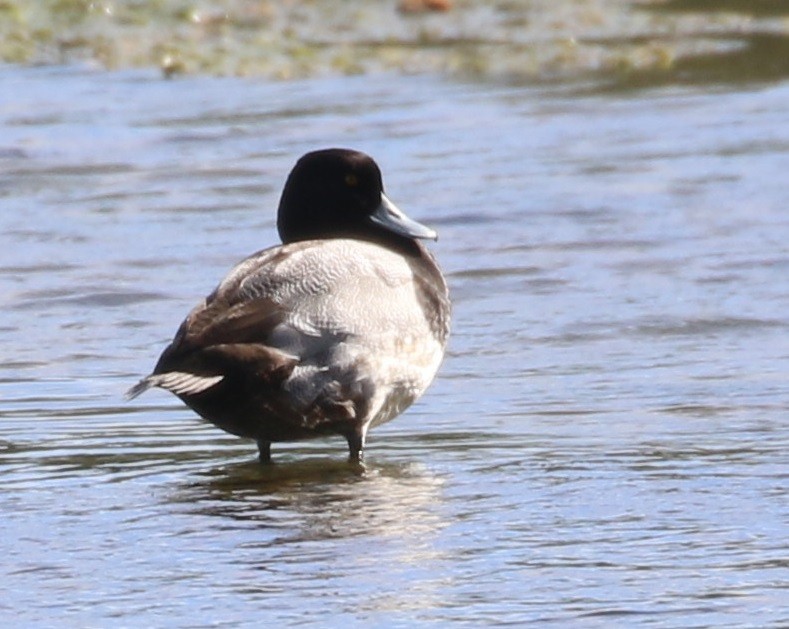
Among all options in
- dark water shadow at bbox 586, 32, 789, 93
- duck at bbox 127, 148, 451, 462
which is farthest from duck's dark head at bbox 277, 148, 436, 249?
dark water shadow at bbox 586, 32, 789, 93

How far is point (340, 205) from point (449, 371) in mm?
857

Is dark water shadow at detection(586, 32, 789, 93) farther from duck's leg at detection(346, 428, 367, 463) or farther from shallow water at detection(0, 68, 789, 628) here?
duck's leg at detection(346, 428, 367, 463)

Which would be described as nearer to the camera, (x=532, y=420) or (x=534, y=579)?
(x=534, y=579)

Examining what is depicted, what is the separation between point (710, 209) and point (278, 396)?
5317mm

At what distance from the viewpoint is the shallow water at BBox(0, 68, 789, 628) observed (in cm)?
564

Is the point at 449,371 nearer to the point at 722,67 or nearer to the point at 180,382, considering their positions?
the point at 180,382

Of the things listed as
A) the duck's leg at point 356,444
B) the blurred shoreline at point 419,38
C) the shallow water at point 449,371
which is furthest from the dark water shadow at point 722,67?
the duck's leg at point 356,444

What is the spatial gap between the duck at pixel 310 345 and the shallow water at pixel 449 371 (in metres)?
0.19

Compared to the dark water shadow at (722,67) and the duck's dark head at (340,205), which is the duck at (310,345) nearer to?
the duck's dark head at (340,205)

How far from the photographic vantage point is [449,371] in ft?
28.3

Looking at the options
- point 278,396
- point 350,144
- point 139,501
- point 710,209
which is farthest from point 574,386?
point 350,144

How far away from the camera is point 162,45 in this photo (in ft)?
56.1

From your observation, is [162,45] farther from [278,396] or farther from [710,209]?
[278,396]

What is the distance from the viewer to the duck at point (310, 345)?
6.95 m
